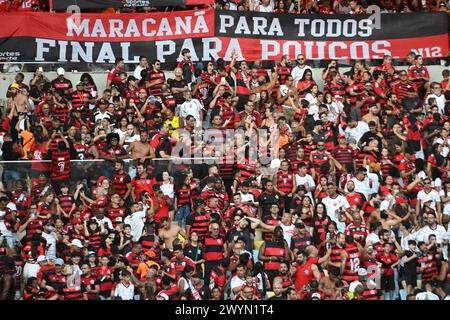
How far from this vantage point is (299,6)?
29750 mm

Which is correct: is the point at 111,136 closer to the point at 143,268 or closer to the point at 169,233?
the point at 169,233

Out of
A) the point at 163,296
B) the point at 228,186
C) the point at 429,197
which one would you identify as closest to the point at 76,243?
the point at 163,296

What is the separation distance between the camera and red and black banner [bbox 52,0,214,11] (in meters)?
28.5

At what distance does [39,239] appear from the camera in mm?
23250

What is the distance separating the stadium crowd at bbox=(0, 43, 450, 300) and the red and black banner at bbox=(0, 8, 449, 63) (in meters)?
1.07

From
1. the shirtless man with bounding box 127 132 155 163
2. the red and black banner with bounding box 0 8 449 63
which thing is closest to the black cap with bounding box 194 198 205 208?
the shirtless man with bounding box 127 132 155 163

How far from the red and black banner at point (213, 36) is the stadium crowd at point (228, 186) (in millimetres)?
1068

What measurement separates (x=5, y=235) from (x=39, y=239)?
0.66 m

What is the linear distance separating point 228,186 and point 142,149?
179 centimetres

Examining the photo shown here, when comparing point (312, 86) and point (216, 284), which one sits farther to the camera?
point (312, 86)

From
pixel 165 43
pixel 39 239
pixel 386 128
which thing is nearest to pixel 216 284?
pixel 39 239
